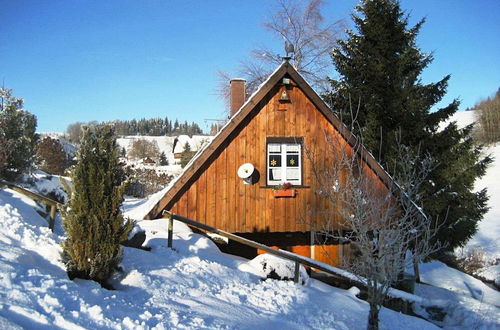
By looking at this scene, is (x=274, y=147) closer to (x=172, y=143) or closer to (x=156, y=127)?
(x=172, y=143)

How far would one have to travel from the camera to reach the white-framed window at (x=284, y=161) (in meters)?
11.1

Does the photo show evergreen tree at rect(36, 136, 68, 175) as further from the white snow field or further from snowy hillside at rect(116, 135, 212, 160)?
the white snow field

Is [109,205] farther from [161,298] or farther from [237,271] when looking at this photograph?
[237,271]

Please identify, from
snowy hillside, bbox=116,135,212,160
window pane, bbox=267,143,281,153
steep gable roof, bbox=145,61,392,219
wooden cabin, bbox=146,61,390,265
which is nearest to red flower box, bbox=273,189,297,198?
wooden cabin, bbox=146,61,390,265

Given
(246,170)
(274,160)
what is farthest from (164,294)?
(274,160)

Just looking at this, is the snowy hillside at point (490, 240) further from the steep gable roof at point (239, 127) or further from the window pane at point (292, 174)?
the window pane at point (292, 174)

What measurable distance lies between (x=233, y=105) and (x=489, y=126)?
2027 inches

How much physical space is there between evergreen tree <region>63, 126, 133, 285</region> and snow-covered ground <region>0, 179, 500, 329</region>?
0.28m

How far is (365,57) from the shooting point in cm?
1493

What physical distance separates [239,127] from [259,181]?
170 cm

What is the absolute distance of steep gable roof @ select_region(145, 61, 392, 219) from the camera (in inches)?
405

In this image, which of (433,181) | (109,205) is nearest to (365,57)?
(433,181)

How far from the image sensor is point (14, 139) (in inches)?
691

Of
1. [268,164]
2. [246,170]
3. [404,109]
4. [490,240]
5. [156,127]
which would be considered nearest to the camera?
[246,170]
